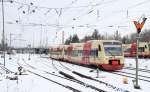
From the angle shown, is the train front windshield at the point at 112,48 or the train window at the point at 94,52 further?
the train window at the point at 94,52

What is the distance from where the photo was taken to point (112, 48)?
30766 mm

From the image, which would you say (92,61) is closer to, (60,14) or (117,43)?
(117,43)

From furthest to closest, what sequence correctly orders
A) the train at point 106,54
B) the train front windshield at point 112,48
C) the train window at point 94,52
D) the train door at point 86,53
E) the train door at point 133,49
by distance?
the train door at point 133,49 < the train door at point 86,53 < the train window at point 94,52 < the train front windshield at point 112,48 < the train at point 106,54

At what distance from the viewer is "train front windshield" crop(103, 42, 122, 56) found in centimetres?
3055

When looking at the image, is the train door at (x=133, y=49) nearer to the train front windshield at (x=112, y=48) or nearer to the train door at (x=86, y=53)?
the train door at (x=86, y=53)

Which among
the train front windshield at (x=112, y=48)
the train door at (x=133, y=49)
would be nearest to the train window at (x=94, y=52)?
the train front windshield at (x=112, y=48)

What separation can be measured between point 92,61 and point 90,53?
1269mm

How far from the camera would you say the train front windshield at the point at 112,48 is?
3055cm

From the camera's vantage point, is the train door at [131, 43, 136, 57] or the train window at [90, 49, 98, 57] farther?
the train door at [131, 43, 136, 57]

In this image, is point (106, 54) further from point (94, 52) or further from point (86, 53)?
point (86, 53)

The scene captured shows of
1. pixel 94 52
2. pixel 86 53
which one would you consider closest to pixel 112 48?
pixel 94 52

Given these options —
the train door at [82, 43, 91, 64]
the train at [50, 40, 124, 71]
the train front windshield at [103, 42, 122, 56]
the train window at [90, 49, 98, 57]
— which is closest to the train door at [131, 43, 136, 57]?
the train door at [82, 43, 91, 64]

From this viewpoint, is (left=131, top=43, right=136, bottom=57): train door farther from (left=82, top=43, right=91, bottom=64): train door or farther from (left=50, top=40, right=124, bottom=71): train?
(left=50, top=40, right=124, bottom=71): train

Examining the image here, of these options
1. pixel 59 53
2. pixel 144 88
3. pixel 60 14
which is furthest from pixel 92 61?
pixel 59 53
